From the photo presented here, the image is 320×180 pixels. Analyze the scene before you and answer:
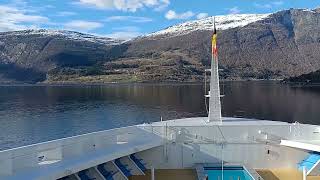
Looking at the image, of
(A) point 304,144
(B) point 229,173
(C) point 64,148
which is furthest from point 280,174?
(C) point 64,148

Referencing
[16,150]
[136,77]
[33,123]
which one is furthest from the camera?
[136,77]

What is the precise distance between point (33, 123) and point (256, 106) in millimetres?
36168

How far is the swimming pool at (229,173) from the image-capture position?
44.1 feet


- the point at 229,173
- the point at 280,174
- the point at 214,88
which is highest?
the point at 214,88

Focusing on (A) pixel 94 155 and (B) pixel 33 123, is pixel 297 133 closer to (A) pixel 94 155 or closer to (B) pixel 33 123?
(A) pixel 94 155

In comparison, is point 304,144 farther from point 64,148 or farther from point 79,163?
point 64,148

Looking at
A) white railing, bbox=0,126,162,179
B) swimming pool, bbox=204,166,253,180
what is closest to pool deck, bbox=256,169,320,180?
swimming pool, bbox=204,166,253,180

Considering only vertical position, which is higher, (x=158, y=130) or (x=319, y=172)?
(x=158, y=130)

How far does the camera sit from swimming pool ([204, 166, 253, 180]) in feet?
44.1

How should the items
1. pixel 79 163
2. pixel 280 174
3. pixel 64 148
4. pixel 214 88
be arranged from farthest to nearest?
pixel 214 88
pixel 280 174
pixel 64 148
pixel 79 163

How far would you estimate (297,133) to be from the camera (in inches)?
582

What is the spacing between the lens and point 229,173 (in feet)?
45.3

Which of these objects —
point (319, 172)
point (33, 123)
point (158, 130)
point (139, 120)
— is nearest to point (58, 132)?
point (33, 123)

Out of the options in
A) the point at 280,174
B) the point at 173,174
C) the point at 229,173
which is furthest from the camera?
the point at 280,174
